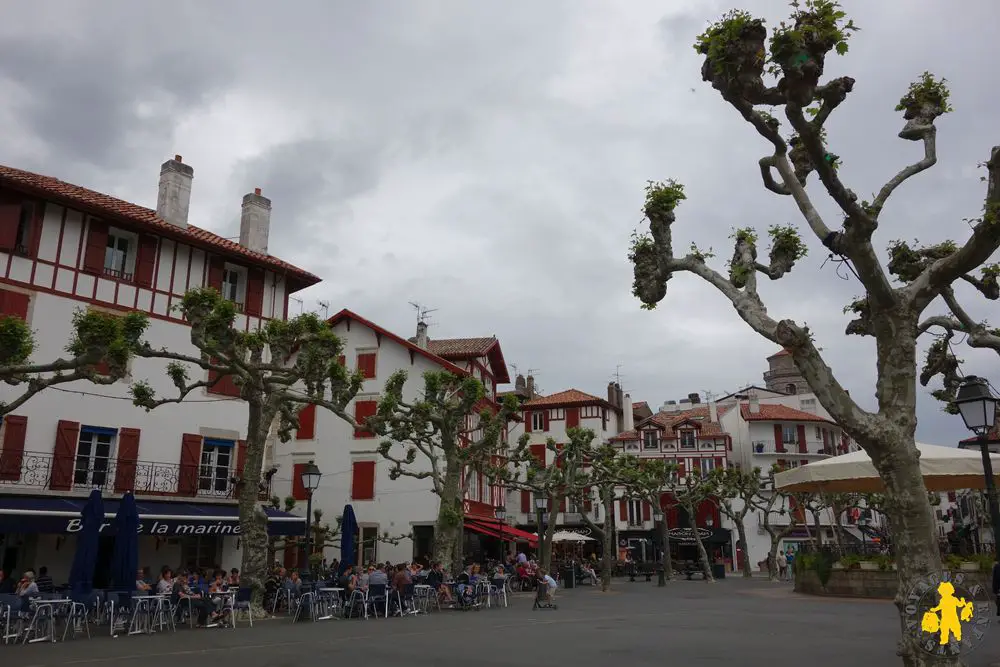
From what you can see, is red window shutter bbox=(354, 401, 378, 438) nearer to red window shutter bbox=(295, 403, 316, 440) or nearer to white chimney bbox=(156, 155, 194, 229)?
red window shutter bbox=(295, 403, 316, 440)

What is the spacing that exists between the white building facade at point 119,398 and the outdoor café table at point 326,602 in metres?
5.25

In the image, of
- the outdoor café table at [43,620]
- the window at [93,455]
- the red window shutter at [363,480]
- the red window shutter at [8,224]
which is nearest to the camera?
the outdoor café table at [43,620]

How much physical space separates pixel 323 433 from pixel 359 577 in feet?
56.3

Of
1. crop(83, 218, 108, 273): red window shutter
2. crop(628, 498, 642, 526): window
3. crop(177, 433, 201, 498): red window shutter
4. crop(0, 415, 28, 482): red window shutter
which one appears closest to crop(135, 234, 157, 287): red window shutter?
crop(83, 218, 108, 273): red window shutter

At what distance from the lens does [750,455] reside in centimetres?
5909

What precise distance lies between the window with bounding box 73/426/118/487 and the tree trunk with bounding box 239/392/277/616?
A: 7.04m

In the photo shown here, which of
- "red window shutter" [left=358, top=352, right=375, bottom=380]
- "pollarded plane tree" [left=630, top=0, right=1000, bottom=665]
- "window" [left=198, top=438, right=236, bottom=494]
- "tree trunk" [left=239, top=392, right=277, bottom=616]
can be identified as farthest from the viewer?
"red window shutter" [left=358, top=352, right=375, bottom=380]

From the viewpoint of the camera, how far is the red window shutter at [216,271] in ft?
81.0

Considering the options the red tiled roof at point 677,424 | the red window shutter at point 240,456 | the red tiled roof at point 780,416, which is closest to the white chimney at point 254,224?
the red window shutter at point 240,456

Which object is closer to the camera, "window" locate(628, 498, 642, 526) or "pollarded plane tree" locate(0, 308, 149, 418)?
"pollarded plane tree" locate(0, 308, 149, 418)

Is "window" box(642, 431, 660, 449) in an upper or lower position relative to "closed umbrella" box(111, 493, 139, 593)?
upper

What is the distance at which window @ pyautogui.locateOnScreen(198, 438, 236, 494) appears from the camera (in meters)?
24.3

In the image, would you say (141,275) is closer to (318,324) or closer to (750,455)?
(318,324)

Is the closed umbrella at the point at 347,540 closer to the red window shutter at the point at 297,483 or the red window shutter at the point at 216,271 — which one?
the red window shutter at the point at 216,271
